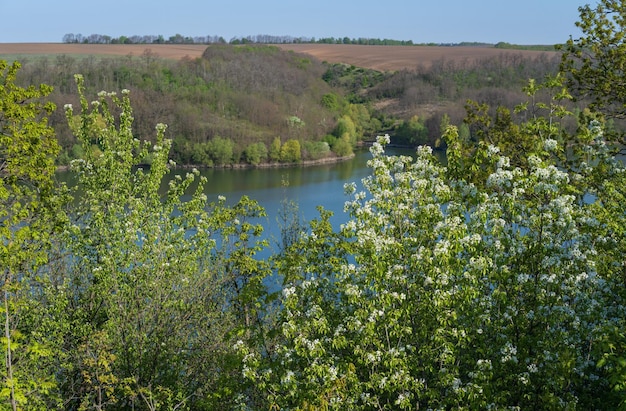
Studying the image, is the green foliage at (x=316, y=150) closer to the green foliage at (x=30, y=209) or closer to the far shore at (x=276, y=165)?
the far shore at (x=276, y=165)

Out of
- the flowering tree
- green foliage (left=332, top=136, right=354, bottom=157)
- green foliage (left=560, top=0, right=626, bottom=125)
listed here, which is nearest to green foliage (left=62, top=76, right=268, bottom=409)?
the flowering tree

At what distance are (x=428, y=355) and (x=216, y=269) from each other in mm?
5947

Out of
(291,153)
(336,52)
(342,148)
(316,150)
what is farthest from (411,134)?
(336,52)

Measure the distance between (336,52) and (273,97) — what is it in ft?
213

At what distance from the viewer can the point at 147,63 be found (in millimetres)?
114125

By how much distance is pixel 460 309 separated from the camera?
719cm

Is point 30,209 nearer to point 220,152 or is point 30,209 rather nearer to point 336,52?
point 220,152

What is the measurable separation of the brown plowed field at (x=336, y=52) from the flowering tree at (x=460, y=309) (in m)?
120

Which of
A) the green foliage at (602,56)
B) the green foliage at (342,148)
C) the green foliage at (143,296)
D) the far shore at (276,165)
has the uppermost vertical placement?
the green foliage at (602,56)

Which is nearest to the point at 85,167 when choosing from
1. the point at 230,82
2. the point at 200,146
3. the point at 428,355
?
the point at 428,355

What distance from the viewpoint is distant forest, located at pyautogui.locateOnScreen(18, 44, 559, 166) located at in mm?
82188

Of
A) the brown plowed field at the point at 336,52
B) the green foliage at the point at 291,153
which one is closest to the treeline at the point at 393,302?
the green foliage at the point at 291,153

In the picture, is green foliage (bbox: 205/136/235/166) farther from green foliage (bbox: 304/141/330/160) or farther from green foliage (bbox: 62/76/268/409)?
green foliage (bbox: 62/76/268/409)

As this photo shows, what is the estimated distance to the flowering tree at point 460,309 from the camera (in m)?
6.61
